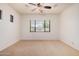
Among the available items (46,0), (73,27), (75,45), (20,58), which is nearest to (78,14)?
(73,27)

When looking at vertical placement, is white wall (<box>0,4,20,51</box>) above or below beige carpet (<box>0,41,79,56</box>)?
above

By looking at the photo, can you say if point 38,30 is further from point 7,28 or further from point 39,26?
point 7,28

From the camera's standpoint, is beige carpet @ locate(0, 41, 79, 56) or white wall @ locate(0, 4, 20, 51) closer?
beige carpet @ locate(0, 41, 79, 56)

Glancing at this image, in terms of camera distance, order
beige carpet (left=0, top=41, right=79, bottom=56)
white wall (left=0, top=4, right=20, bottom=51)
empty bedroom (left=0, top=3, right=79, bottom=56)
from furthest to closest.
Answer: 1. white wall (left=0, top=4, right=20, bottom=51)
2. empty bedroom (left=0, top=3, right=79, bottom=56)
3. beige carpet (left=0, top=41, right=79, bottom=56)

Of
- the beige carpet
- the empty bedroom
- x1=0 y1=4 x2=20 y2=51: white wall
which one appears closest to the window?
the empty bedroom

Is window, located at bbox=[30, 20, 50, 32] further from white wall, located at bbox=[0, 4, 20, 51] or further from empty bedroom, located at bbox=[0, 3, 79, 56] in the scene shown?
white wall, located at bbox=[0, 4, 20, 51]

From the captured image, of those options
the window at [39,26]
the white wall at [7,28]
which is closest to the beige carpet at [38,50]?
the white wall at [7,28]

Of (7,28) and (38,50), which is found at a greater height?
(7,28)

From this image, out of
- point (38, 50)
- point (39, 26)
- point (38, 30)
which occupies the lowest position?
point (38, 50)

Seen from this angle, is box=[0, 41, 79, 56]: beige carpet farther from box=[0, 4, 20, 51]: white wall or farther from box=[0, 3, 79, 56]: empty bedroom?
box=[0, 4, 20, 51]: white wall

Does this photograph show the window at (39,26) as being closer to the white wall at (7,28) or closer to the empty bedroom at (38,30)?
the empty bedroom at (38,30)

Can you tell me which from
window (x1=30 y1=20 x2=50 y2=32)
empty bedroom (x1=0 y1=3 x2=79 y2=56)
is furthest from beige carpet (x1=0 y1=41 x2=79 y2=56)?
window (x1=30 y1=20 x2=50 y2=32)

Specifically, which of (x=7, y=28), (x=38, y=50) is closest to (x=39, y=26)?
(x=38, y=50)

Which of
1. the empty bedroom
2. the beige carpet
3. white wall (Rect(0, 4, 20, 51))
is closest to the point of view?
the beige carpet
